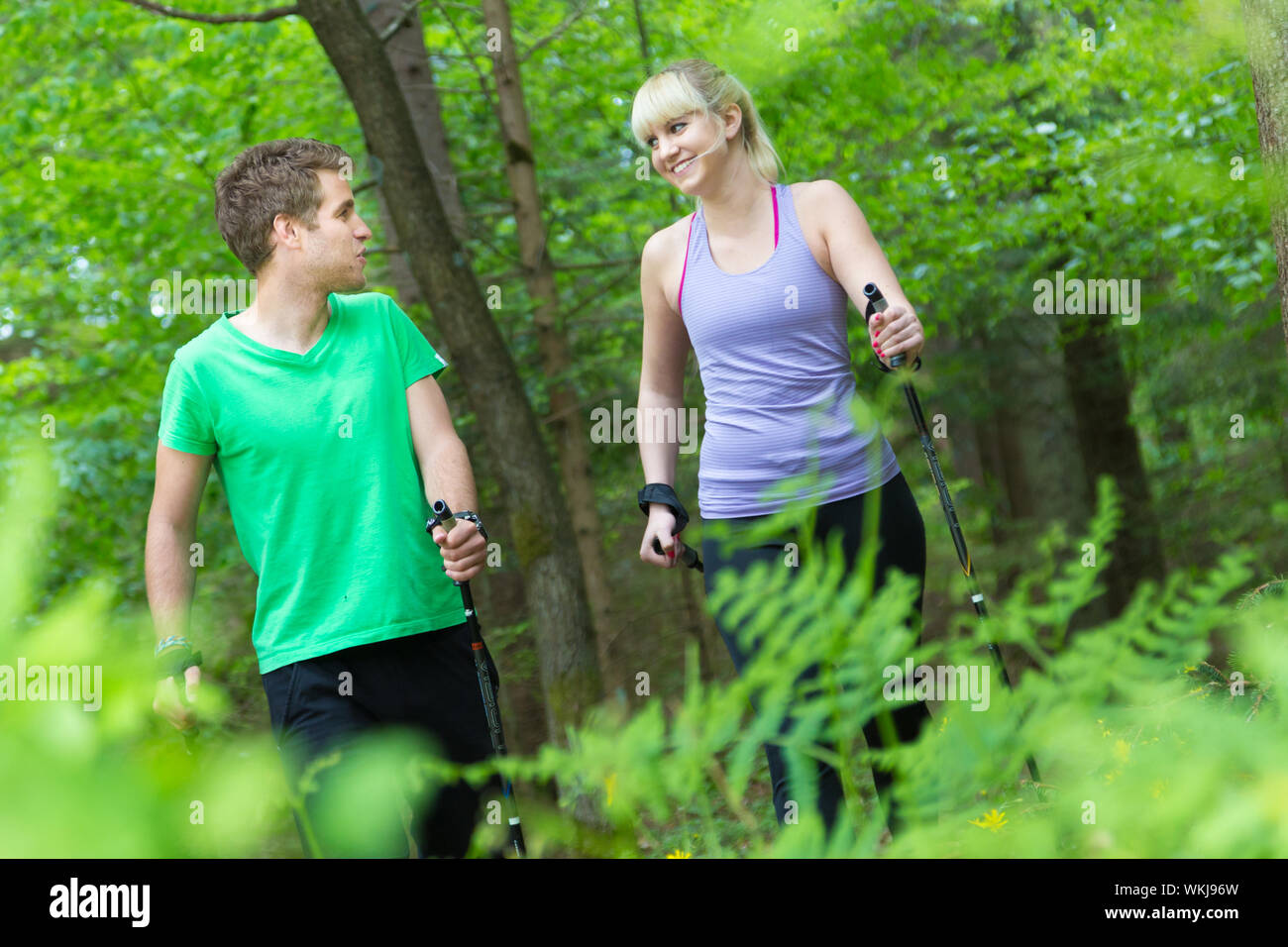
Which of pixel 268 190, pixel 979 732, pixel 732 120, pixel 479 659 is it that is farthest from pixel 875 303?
pixel 979 732

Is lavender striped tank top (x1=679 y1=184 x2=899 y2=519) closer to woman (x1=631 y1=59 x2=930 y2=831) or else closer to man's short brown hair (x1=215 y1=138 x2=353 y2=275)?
woman (x1=631 y1=59 x2=930 y2=831)

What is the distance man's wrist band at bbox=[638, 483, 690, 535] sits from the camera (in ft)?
9.12

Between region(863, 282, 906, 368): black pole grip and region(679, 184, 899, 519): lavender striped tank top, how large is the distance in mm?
249

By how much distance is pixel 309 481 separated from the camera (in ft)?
8.51

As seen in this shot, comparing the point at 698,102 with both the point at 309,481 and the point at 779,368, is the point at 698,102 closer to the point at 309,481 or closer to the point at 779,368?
the point at 779,368

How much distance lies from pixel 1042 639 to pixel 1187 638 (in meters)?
0.18

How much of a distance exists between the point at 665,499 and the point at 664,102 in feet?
3.09

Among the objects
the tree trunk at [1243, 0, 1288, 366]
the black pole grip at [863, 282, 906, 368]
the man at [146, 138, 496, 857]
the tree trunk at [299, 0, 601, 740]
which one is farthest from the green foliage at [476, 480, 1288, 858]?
the tree trunk at [299, 0, 601, 740]

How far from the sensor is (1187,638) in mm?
793

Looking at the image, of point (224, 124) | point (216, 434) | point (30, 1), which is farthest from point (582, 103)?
Result: point (216, 434)

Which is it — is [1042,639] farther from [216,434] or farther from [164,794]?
[216,434]

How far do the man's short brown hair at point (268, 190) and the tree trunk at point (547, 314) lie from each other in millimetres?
4093

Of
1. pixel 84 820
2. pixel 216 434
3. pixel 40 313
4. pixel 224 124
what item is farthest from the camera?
pixel 40 313
